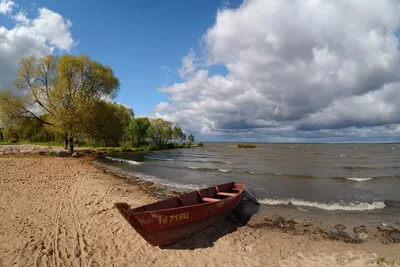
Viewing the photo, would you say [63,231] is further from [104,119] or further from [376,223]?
[104,119]

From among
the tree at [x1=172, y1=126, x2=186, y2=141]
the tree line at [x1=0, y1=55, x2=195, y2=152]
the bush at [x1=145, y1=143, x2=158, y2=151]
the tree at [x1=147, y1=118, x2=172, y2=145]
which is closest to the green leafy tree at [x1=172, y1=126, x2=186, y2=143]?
the tree at [x1=172, y1=126, x2=186, y2=141]

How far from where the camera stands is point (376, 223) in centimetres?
966

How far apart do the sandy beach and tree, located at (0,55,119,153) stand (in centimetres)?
1909

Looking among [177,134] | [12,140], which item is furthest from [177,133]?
[12,140]

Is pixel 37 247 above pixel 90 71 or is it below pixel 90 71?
below

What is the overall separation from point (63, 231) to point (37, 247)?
3.57 ft

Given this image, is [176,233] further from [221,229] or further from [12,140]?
[12,140]

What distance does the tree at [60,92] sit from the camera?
88.9 ft

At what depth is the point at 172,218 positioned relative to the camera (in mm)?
6715

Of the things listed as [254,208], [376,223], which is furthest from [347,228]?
[254,208]

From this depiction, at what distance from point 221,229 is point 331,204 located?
744cm

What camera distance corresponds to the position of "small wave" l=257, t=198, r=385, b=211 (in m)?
11.7

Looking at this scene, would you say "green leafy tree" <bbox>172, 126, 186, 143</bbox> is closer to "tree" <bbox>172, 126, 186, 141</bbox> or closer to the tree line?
"tree" <bbox>172, 126, 186, 141</bbox>

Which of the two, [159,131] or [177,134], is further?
[177,134]
